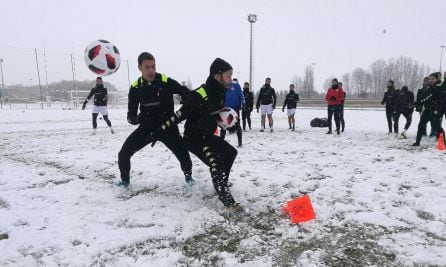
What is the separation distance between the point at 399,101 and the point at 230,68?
31.6 ft

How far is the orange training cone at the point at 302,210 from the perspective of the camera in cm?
359

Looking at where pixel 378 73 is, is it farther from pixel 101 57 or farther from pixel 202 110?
pixel 202 110

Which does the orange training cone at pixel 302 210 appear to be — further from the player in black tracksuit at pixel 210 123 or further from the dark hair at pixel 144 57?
the dark hair at pixel 144 57

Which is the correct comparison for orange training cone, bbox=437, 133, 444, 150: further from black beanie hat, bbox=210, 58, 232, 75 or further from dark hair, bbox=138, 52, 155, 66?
dark hair, bbox=138, 52, 155, 66

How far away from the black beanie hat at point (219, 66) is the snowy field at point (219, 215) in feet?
5.66

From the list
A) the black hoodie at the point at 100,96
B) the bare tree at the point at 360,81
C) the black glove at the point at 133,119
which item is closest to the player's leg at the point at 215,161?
the black glove at the point at 133,119

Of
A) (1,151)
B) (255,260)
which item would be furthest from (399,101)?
(1,151)

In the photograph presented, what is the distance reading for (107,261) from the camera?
2.73 m

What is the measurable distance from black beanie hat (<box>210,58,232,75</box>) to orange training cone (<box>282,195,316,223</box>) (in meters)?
1.84

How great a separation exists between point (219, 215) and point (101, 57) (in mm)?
6894

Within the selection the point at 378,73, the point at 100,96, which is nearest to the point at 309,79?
the point at 378,73

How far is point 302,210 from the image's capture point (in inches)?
144

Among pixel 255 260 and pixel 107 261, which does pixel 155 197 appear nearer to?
pixel 107 261

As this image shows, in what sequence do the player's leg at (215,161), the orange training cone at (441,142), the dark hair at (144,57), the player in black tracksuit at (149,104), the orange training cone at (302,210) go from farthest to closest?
the orange training cone at (441,142), the player in black tracksuit at (149,104), the dark hair at (144,57), the player's leg at (215,161), the orange training cone at (302,210)
